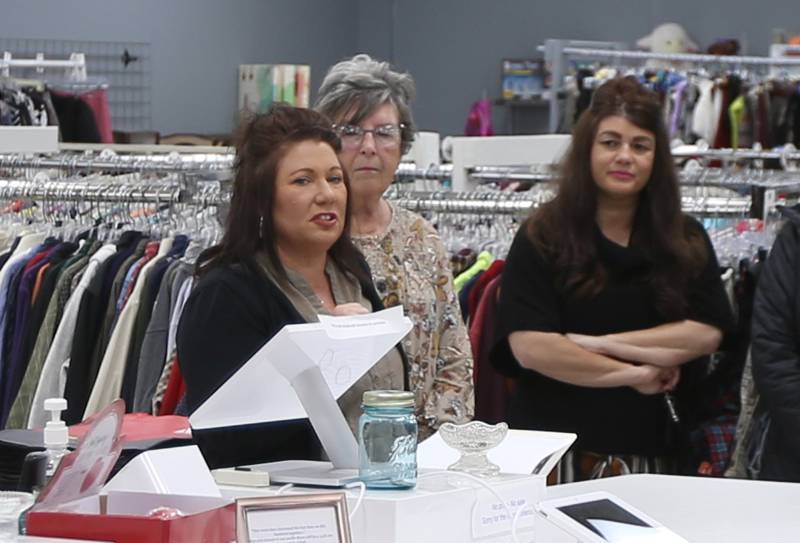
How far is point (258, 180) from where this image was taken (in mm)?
2592

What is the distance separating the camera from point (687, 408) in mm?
3605

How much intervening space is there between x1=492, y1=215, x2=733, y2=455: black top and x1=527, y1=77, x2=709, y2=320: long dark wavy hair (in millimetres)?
27

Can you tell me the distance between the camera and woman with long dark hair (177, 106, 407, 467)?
2395 millimetres

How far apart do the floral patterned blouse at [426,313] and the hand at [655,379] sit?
19.3 inches

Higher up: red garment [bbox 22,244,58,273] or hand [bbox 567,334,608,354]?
red garment [bbox 22,244,58,273]

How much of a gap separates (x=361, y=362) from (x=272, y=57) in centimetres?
1022

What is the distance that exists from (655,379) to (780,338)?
315mm

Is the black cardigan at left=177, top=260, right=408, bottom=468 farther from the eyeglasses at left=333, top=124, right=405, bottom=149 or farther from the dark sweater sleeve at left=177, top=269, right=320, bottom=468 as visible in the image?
the eyeglasses at left=333, top=124, right=405, bottom=149

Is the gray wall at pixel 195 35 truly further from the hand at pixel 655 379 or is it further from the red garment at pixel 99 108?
the hand at pixel 655 379

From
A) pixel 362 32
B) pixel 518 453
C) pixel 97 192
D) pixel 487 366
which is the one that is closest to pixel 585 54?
pixel 362 32

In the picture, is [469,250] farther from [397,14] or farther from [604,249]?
[397,14]

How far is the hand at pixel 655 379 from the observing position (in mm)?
3453

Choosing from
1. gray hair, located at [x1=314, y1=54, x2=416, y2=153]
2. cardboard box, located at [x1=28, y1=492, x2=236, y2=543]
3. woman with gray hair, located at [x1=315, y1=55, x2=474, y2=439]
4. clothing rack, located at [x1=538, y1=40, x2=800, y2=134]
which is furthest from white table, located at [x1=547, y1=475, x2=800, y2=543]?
clothing rack, located at [x1=538, y1=40, x2=800, y2=134]

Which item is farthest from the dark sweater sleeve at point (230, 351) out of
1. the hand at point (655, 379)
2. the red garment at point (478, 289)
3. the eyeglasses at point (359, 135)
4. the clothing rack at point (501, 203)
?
the clothing rack at point (501, 203)
